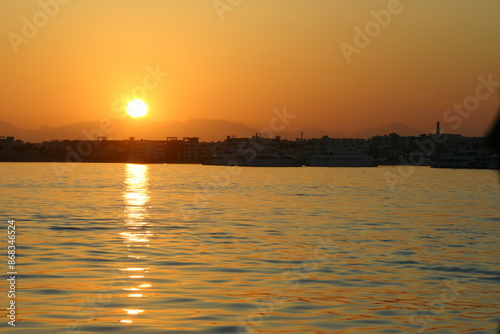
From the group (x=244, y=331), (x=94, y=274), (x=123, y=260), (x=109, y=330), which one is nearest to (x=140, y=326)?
(x=109, y=330)

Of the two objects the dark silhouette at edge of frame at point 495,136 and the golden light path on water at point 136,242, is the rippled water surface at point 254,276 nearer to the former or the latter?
the golden light path on water at point 136,242

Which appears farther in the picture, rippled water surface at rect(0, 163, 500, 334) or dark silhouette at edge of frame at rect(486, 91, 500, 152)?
rippled water surface at rect(0, 163, 500, 334)

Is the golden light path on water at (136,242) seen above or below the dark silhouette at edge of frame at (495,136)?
below

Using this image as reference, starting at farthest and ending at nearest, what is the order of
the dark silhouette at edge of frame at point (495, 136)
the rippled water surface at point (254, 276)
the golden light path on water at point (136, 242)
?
the golden light path on water at point (136, 242)
the rippled water surface at point (254, 276)
the dark silhouette at edge of frame at point (495, 136)

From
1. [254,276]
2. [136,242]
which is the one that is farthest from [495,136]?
[136,242]

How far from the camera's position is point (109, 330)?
1248cm

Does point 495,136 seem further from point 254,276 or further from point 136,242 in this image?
point 136,242

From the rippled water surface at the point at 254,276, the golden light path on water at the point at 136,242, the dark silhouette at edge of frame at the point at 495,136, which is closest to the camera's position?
the dark silhouette at edge of frame at the point at 495,136

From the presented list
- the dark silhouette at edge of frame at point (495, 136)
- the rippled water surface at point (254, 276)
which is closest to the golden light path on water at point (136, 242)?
the rippled water surface at point (254, 276)

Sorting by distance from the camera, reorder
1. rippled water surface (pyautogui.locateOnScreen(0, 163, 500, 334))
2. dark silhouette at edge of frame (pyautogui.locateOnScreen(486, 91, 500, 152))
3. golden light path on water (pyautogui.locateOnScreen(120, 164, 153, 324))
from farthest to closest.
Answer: golden light path on water (pyautogui.locateOnScreen(120, 164, 153, 324)), rippled water surface (pyautogui.locateOnScreen(0, 163, 500, 334)), dark silhouette at edge of frame (pyautogui.locateOnScreen(486, 91, 500, 152))

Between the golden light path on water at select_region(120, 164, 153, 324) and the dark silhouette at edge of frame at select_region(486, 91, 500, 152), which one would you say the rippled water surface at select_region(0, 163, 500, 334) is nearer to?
the golden light path on water at select_region(120, 164, 153, 324)

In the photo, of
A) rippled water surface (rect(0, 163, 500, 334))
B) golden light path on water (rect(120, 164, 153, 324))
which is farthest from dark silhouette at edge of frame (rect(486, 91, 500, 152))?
golden light path on water (rect(120, 164, 153, 324))

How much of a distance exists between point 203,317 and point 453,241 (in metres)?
15.4

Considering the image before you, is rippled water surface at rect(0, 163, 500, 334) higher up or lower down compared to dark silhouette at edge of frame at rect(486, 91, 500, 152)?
lower down
